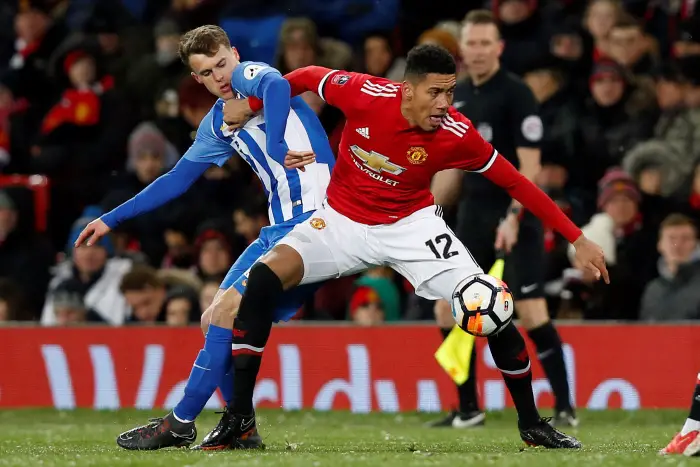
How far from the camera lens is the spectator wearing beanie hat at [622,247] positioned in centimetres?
1138

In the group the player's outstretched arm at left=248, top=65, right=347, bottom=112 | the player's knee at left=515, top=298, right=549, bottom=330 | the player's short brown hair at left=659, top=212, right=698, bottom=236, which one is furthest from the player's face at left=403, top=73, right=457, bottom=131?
the player's short brown hair at left=659, top=212, right=698, bottom=236

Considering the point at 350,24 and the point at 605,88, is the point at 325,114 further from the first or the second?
the point at 605,88

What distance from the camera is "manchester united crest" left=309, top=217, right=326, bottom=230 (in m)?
7.06

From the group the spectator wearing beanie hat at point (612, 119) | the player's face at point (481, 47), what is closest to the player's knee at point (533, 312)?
the player's face at point (481, 47)

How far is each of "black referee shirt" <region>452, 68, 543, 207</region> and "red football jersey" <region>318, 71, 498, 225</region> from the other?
2.28m

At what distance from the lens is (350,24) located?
46.2ft

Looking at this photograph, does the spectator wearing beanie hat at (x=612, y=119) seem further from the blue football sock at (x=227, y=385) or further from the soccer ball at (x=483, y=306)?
the soccer ball at (x=483, y=306)

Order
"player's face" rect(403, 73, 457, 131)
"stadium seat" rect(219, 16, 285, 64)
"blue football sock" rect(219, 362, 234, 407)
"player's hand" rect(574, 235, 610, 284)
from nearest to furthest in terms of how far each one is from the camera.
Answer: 1. "player's hand" rect(574, 235, 610, 284)
2. "player's face" rect(403, 73, 457, 131)
3. "blue football sock" rect(219, 362, 234, 407)
4. "stadium seat" rect(219, 16, 285, 64)

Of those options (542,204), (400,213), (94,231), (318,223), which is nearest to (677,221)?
(542,204)

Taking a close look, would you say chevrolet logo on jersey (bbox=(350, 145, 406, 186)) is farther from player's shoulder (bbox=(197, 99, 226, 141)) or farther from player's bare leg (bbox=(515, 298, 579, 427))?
player's bare leg (bbox=(515, 298, 579, 427))

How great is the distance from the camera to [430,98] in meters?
6.76

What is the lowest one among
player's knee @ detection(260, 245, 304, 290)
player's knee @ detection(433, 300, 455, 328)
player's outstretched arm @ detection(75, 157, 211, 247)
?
player's knee @ detection(433, 300, 455, 328)

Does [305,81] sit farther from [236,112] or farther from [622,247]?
[622,247]

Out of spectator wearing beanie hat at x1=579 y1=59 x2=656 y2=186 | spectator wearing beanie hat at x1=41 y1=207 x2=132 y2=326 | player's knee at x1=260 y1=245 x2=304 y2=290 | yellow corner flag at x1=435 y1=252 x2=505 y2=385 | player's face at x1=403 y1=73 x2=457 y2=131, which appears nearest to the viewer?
player's face at x1=403 y1=73 x2=457 y2=131
